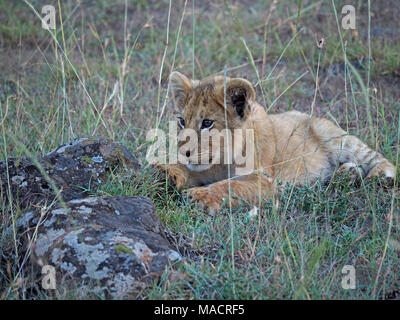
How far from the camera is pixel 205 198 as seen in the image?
400 cm

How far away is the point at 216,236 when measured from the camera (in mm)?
3547

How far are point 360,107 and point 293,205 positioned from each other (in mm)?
2564

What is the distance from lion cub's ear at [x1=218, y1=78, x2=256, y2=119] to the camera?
12.9 ft

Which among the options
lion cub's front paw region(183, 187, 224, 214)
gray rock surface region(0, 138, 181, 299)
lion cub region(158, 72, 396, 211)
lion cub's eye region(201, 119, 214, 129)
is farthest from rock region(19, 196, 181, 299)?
lion cub's eye region(201, 119, 214, 129)

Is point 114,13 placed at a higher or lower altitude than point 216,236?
higher

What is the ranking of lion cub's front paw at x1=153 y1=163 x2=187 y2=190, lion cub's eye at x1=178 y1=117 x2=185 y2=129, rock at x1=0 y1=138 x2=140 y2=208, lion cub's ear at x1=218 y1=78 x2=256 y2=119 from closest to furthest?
rock at x1=0 y1=138 x2=140 y2=208 → lion cub's ear at x1=218 y1=78 x2=256 y2=119 → lion cub's front paw at x1=153 y1=163 x2=187 y2=190 → lion cub's eye at x1=178 y1=117 x2=185 y2=129

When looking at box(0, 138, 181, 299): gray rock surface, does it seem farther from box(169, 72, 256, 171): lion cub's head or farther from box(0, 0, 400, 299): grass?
box(169, 72, 256, 171): lion cub's head

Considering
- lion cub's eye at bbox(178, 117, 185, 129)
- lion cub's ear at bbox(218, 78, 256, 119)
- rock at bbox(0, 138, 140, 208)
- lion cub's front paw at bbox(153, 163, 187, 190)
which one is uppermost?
lion cub's ear at bbox(218, 78, 256, 119)

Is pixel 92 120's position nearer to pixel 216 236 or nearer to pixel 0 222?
pixel 0 222

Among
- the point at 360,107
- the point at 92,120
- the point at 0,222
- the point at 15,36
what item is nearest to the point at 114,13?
the point at 15,36

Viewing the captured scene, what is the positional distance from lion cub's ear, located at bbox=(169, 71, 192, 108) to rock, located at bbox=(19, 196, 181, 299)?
1527 millimetres

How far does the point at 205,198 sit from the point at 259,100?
261cm

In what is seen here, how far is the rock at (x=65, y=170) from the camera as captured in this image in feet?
11.8
